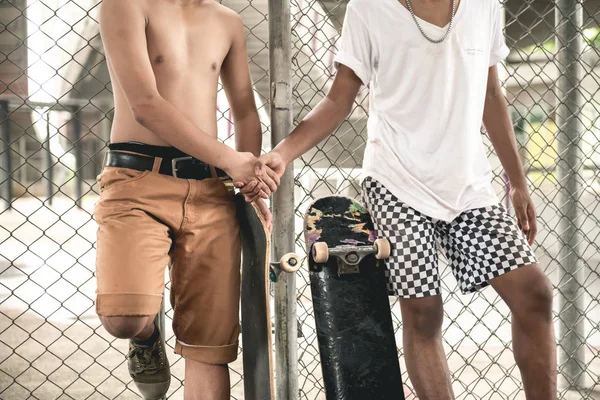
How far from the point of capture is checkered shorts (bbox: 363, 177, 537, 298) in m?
2.13

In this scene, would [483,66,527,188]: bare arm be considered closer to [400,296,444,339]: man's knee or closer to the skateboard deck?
[400,296,444,339]: man's knee

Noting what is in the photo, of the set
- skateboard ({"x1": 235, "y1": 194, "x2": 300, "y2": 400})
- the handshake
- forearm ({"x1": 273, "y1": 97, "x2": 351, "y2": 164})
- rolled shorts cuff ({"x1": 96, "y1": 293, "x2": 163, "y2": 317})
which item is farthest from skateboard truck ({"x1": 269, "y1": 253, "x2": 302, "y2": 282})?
rolled shorts cuff ({"x1": 96, "y1": 293, "x2": 163, "y2": 317})

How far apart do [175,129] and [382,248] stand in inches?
31.0

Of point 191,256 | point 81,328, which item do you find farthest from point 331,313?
point 81,328

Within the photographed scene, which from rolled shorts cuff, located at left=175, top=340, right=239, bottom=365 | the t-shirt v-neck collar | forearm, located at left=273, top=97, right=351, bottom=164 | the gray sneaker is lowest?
the gray sneaker

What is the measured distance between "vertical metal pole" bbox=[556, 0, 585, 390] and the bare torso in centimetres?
191

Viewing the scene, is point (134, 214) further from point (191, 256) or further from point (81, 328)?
point (81, 328)

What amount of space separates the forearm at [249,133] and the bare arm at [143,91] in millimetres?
277

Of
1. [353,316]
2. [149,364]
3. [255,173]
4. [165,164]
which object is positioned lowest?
[149,364]

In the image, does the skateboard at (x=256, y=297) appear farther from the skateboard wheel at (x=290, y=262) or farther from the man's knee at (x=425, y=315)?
A: the man's knee at (x=425, y=315)

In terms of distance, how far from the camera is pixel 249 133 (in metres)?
2.40

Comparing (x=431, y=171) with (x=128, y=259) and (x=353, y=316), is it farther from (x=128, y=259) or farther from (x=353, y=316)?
(x=128, y=259)

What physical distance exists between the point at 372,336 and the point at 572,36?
204 centimetres

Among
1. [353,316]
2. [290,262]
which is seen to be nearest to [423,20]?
[290,262]
